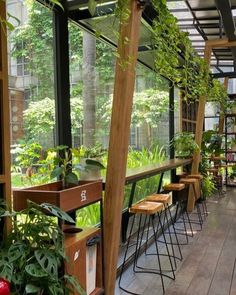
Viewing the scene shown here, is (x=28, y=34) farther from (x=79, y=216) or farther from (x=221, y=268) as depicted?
(x=221, y=268)

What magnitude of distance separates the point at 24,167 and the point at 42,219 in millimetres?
883

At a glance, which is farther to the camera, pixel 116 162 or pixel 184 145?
pixel 184 145

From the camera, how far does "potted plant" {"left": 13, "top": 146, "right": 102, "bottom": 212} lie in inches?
79.0

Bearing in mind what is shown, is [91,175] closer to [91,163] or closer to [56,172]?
[91,163]

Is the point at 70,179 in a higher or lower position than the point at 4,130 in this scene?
lower

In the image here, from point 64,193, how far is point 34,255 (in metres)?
0.43

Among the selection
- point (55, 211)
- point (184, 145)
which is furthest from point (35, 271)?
point (184, 145)

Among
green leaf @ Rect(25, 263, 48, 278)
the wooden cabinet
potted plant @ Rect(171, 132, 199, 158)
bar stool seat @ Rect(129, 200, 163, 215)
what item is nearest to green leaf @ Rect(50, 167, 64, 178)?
the wooden cabinet

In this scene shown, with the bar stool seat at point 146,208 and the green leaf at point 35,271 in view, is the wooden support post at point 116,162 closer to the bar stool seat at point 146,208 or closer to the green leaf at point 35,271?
the bar stool seat at point 146,208

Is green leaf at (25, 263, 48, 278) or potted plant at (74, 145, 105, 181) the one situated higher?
potted plant at (74, 145, 105, 181)

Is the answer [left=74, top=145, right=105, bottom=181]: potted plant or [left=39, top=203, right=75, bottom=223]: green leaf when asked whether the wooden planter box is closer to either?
[left=39, top=203, right=75, bottom=223]: green leaf

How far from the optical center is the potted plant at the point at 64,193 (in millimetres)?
2008

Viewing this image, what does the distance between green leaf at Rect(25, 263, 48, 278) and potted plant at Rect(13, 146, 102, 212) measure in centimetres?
41

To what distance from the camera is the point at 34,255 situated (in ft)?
5.55
